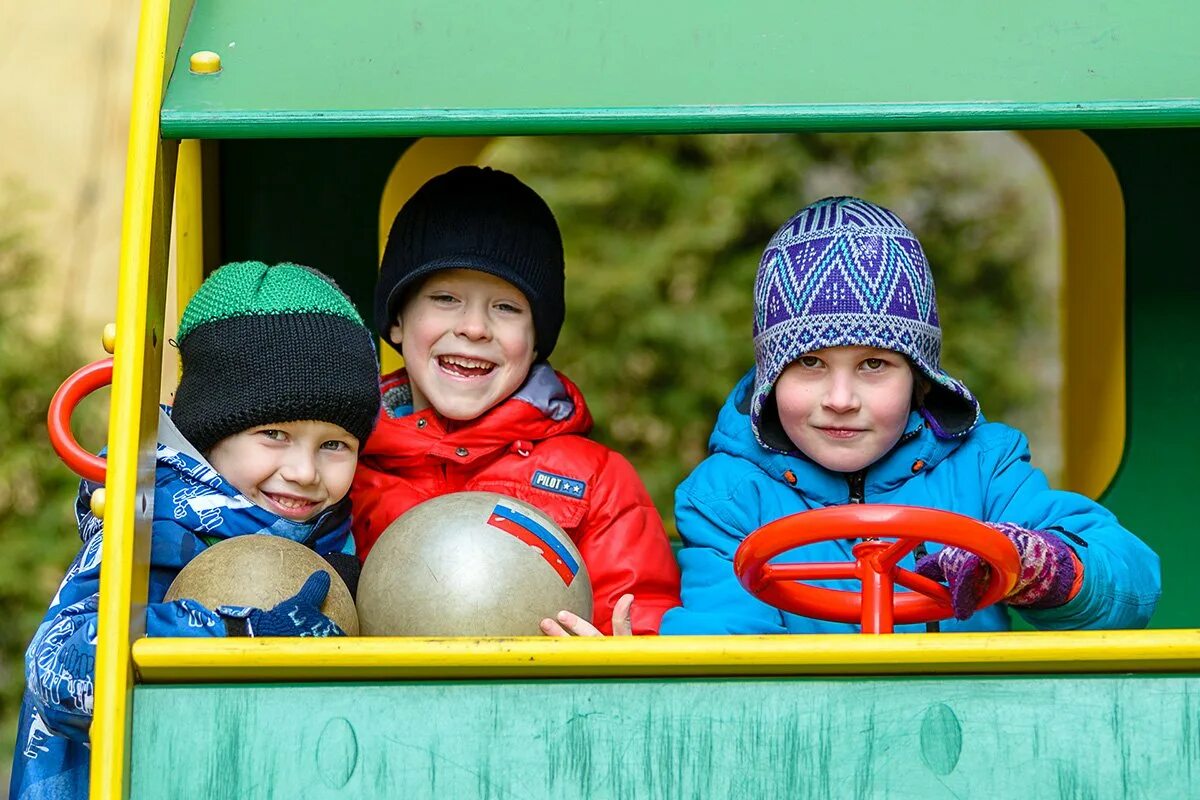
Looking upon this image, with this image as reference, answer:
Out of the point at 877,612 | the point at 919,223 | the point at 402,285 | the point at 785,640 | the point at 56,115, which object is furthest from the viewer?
the point at 919,223

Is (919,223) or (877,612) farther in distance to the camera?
(919,223)

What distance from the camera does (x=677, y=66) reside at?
2836mm

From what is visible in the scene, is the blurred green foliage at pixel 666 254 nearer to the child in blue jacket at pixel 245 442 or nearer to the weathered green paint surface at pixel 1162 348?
the weathered green paint surface at pixel 1162 348

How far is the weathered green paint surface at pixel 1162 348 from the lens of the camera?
4.12 metres

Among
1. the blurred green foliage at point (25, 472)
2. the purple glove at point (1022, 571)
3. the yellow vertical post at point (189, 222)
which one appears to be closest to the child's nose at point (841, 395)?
the purple glove at point (1022, 571)

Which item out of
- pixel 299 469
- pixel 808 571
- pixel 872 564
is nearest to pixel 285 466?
pixel 299 469

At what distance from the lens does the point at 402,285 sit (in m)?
3.52

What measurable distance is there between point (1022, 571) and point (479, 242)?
1.27 metres

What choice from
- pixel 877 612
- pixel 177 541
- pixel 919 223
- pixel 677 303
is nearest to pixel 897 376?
pixel 877 612

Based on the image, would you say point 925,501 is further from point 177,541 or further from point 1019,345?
point 1019,345

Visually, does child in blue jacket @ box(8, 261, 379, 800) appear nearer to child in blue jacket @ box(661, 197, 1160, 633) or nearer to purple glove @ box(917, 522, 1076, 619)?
child in blue jacket @ box(661, 197, 1160, 633)

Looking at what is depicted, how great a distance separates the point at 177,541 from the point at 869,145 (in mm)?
4932

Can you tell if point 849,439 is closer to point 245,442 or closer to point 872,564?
point 872,564

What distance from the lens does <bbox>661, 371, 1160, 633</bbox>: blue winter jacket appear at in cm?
323
